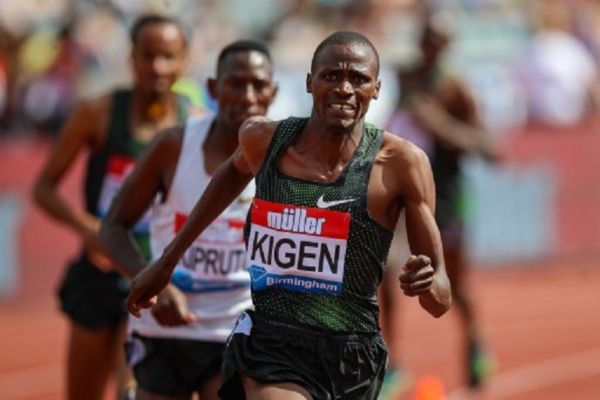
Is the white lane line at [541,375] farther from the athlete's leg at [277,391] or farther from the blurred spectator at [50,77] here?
the athlete's leg at [277,391]

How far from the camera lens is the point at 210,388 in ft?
19.3

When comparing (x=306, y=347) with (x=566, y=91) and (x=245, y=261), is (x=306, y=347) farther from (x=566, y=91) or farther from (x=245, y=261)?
(x=566, y=91)

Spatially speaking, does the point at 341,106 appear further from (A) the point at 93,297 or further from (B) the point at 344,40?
(A) the point at 93,297

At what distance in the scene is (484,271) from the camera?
1708 centimetres

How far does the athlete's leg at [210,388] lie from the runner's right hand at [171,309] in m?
0.35

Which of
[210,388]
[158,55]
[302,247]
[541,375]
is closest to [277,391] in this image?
[302,247]

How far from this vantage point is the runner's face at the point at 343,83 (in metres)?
4.71

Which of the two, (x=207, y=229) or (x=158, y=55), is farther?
(x=158, y=55)

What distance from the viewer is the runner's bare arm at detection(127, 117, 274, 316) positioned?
5.02 m

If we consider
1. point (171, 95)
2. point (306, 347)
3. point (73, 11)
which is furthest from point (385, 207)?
point (73, 11)

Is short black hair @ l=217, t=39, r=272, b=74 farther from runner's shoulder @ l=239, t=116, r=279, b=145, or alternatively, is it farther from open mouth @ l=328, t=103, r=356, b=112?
open mouth @ l=328, t=103, r=356, b=112

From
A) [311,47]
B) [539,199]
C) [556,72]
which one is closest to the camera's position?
[539,199]

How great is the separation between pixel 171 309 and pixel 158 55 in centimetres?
181

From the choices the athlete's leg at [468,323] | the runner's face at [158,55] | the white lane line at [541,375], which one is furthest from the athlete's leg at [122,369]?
the white lane line at [541,375]
